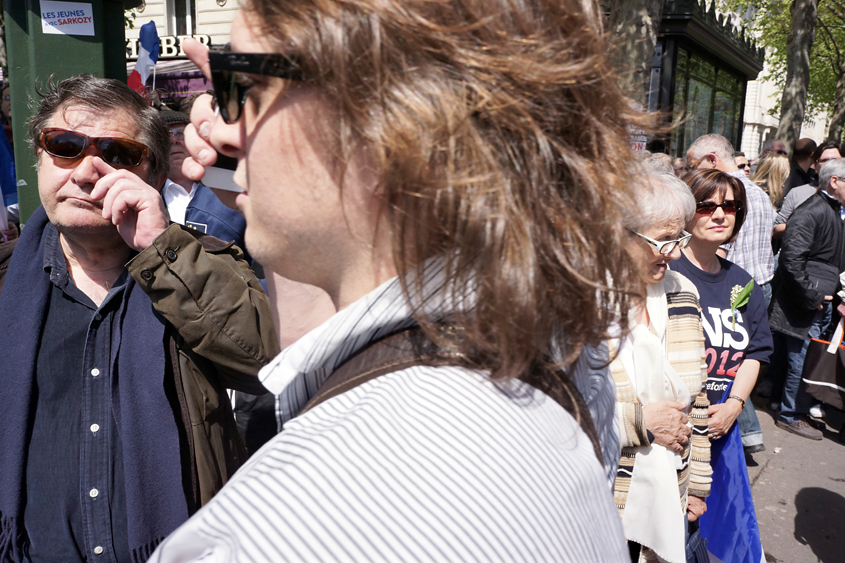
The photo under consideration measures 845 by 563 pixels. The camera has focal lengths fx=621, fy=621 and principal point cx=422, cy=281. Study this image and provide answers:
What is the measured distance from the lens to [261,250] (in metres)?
0.96

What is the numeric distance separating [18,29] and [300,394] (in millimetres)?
2369

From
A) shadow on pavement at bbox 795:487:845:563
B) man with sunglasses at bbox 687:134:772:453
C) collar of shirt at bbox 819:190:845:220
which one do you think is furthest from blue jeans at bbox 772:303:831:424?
shadow on pavement at bbox 795:487:845:563

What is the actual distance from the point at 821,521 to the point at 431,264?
4.70 m

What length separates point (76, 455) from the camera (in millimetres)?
1777

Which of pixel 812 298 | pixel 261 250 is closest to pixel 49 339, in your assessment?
pixel 261 250

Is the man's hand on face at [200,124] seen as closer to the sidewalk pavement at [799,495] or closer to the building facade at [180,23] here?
the sidewalk pavement at [799,495]

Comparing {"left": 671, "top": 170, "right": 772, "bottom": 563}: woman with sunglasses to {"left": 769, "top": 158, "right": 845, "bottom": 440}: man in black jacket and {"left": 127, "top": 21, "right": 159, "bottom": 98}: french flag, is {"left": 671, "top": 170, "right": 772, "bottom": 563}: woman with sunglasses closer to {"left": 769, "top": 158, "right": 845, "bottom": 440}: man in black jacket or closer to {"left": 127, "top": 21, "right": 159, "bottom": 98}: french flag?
{"left": 769, "top": 158, "right": 845, "bottom": 440}: man in black jacket

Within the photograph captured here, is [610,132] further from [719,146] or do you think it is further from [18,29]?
[719,146]

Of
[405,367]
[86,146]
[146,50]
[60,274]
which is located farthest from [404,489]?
[146,50]

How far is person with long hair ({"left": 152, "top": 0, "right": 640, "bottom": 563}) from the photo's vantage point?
24.1 inches

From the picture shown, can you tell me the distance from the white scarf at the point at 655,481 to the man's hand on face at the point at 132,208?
67.0 inches

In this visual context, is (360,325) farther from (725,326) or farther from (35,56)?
(725,326)

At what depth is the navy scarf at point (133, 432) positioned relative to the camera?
1714 millimetres

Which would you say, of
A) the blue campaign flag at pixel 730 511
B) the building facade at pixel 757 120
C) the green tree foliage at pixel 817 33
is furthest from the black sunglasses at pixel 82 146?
the building facade at pixel 757 120
